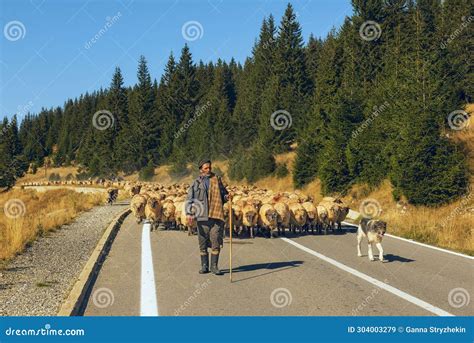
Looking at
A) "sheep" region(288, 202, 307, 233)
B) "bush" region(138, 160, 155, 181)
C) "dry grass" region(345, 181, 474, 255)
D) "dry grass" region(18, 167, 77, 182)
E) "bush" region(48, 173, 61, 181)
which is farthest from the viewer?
"dry grass" region(18, 167, 77, 182)

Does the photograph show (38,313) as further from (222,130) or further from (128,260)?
(222,130)

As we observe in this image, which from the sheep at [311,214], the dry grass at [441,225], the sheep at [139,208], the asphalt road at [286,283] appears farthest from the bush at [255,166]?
the asphalt road at [286,283]

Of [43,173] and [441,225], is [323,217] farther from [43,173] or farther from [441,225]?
[43,173]

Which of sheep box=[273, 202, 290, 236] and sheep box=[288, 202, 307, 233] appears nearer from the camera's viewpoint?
sheep box=[273, 202, 290, 236]

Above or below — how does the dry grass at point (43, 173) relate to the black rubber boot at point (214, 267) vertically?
above

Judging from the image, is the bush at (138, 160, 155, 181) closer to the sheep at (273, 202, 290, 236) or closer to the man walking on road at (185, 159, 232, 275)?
the sheep at (273, 202, 290, 236)

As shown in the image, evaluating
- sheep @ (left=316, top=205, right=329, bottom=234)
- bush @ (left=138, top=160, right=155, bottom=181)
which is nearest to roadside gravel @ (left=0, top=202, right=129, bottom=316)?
sheep @ (left=316, top=205, right=329, bottom=234)

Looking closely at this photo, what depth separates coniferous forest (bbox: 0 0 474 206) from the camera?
2348 cm

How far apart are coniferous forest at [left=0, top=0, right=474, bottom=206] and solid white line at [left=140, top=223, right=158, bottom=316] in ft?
48.6

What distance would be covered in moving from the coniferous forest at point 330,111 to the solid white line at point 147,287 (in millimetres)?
14807

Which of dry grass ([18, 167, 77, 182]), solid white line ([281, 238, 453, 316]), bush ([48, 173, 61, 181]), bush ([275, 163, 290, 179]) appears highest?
dry grass ([18, 167, 77, 182])

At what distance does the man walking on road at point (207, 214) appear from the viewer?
968 cm

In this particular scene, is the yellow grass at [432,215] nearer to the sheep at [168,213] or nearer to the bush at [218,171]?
the sheep at [168,213]

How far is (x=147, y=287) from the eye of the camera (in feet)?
27.4
